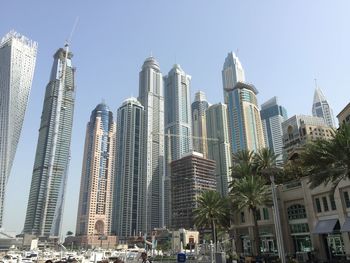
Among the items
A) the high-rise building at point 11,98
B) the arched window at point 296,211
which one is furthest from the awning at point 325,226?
the high-rise building at point 11,98

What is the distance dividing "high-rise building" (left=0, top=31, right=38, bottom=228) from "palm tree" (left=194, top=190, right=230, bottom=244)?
154 m

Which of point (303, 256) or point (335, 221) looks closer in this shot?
point (335, 221)

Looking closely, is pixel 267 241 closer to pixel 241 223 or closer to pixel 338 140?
pixel 241 223

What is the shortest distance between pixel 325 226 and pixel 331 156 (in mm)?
12778

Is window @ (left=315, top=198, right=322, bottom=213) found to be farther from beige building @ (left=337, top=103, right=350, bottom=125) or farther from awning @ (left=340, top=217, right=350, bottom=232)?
beige building @ (left=337, top=103, right=350, bottom=125)

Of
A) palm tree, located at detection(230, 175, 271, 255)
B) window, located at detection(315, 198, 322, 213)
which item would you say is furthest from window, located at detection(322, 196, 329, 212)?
palm tree, located at detection(230, 175, 271, 255)

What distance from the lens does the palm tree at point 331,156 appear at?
96.6 ft

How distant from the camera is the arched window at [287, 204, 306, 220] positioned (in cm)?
4455

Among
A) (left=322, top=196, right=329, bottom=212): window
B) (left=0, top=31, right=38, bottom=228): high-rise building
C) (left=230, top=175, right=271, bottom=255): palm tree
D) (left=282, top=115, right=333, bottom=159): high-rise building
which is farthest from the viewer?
(left=0, top=31, right=38, bottom=228): high-rise building

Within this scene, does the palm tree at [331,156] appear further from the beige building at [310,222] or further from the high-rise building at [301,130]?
the high-rise building at [301,130]

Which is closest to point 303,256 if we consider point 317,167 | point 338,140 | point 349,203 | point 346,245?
point 346,245

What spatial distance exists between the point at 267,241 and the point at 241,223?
6.27 m

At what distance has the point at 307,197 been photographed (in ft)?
140

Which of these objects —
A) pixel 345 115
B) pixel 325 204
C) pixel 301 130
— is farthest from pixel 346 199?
pixel 301 130
